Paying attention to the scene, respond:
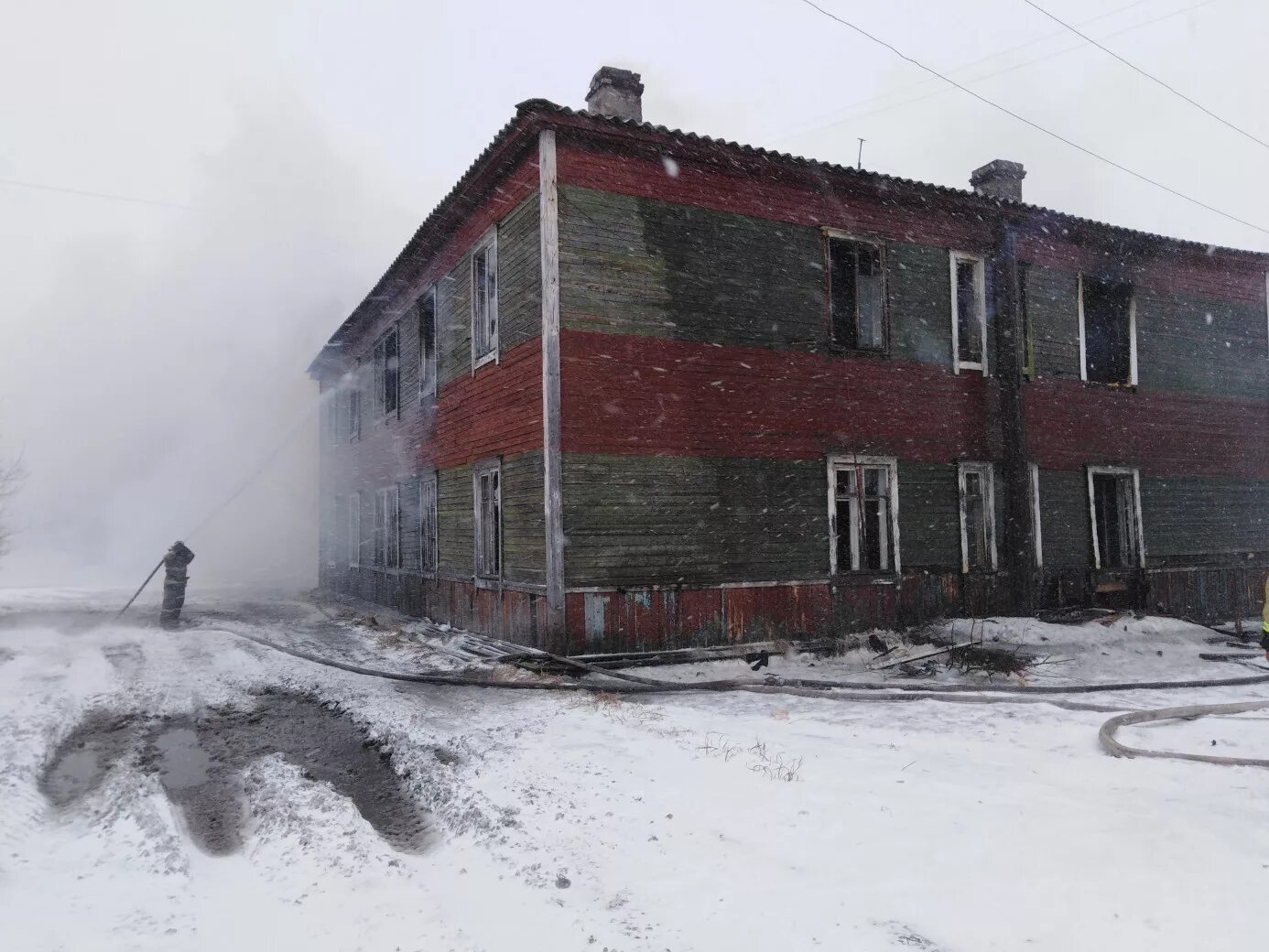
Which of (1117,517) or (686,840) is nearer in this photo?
(686,840)

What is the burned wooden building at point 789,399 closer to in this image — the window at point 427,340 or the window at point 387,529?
the window at point 427,340

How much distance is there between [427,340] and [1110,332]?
46.6 feet

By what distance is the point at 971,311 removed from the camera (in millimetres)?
14906

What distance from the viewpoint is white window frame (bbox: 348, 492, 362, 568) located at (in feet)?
73.2

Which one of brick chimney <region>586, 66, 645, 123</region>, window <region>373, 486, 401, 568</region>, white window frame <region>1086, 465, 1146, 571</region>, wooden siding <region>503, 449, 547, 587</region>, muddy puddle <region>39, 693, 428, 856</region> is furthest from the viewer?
window <region>373, 486, 401, 568</region>

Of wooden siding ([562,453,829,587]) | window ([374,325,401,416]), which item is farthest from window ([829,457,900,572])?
window ([374,325,401,416])

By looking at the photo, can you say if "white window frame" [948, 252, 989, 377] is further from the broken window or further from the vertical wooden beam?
the vertical wooden beam

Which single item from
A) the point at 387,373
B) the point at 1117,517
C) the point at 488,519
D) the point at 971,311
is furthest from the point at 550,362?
the point at 1117,517

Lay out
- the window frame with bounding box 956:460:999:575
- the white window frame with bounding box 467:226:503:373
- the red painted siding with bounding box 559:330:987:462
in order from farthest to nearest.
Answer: the window frame with bounding box 956:460:999:575
the white window frame with bounding box 467:226:503:373
the red painted siding with bounding box 559:330:987:462

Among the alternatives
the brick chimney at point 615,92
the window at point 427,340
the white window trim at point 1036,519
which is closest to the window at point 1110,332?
the white window trim at point 1036,519

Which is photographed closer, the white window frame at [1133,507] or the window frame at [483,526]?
the window frame at [483,526]

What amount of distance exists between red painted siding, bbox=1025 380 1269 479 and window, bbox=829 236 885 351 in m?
3.56

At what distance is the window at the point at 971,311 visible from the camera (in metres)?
14.6

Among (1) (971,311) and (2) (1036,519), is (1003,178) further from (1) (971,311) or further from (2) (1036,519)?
(2) (1036,519)
